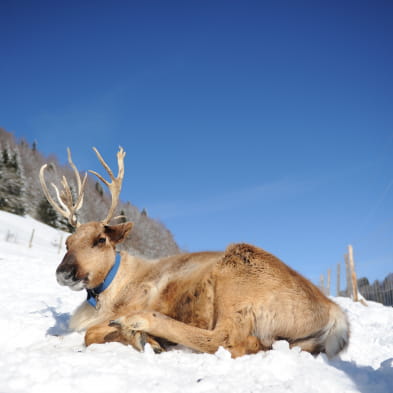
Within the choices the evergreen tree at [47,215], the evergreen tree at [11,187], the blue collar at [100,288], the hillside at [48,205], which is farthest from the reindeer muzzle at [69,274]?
the evergreen tree at [47,215]

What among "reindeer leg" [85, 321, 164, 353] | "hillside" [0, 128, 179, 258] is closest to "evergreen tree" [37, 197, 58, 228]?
"hillside" [0, 128, 179, 258]

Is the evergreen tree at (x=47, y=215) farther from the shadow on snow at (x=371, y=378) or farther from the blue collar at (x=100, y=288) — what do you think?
the shadow on snow at (x=371, y=378)

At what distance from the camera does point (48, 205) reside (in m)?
46.2

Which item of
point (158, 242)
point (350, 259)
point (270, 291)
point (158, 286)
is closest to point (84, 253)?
point (158, 286)

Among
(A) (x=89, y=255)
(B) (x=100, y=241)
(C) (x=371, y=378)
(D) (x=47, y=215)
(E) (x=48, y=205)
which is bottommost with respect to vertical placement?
(C) (x=371, y=378)

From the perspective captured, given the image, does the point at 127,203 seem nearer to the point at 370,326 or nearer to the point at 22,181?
the point at 22,181

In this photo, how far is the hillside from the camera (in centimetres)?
4088

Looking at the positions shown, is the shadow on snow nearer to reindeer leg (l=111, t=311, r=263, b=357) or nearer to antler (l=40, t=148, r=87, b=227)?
reindeer leg (l=111, t=311, r=263, b=357)

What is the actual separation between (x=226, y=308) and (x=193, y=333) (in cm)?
39

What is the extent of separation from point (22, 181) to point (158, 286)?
41758 mm

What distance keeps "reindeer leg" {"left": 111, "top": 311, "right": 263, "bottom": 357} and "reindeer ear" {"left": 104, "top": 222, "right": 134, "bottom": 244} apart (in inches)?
75.3

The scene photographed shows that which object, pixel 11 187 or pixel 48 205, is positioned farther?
pixel 48 205

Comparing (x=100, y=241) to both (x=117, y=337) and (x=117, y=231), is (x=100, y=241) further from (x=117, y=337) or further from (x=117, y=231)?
(x=117, y=337)

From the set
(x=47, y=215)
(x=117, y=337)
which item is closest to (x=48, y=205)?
(x=47, y=215)
